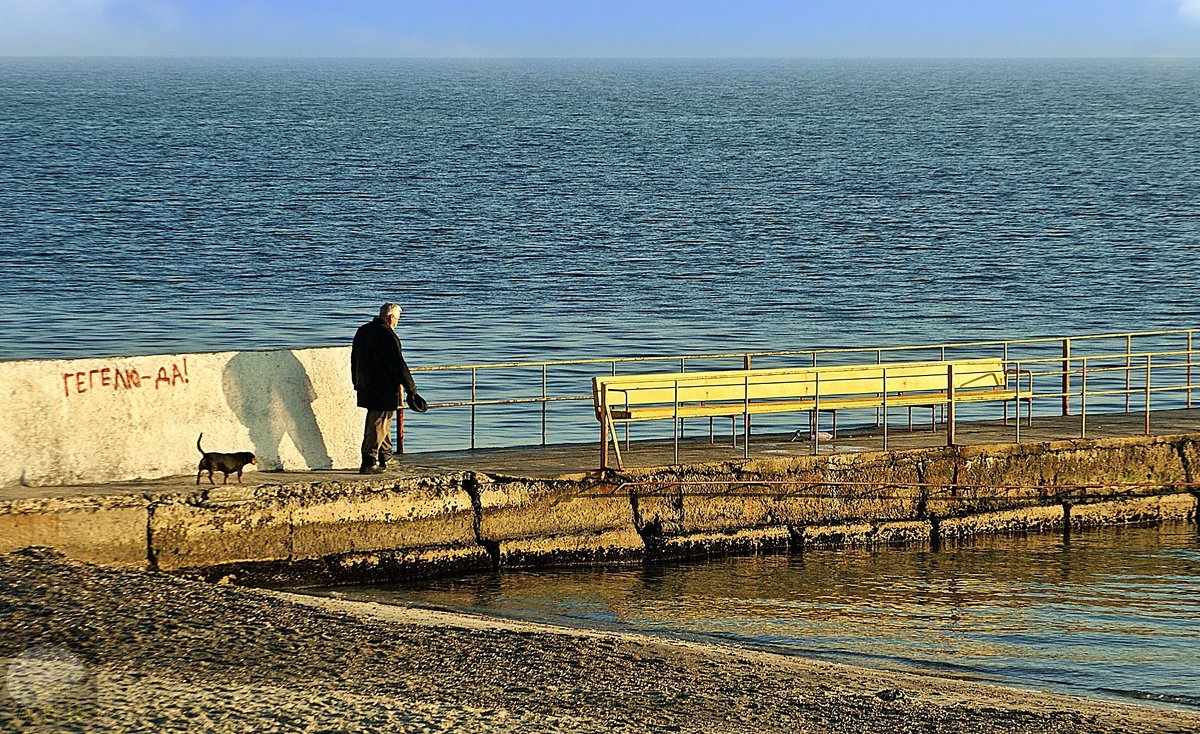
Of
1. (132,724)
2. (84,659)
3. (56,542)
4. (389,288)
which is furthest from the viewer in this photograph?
(389,288)

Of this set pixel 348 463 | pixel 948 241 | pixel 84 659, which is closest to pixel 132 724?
pixel 84 659

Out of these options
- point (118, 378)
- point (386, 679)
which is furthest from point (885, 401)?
point (386, 679)

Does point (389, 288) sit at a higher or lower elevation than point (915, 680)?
higher

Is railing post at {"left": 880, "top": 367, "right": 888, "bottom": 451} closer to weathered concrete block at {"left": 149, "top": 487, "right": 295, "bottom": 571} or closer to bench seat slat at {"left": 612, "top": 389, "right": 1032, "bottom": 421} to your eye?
bench seat slat at {"left": 612, "top": 389, "right": 1032, "bottom": 421}

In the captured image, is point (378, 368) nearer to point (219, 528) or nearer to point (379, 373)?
point (379, 373)

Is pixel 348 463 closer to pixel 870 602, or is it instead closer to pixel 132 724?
pixel 870 602

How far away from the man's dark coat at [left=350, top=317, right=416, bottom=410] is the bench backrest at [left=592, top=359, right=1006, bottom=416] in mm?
1815

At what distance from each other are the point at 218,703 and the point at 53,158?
8275 centimetres

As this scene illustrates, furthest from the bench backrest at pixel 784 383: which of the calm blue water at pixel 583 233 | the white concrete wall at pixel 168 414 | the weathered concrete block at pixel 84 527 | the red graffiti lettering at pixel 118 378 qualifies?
the calm blue water at pixel 583 233

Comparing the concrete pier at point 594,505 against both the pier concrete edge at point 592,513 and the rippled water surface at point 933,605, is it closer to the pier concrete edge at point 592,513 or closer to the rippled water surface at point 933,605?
the pier concrete edge at point 592,513

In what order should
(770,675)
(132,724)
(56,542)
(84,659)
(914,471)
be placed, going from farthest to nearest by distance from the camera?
(914,471), (56,542), (770,675), (84,659), (132,724)

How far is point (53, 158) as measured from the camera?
285 ft

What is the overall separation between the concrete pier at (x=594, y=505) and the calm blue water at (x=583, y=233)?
14.2m

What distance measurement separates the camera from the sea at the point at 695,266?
13719mm
